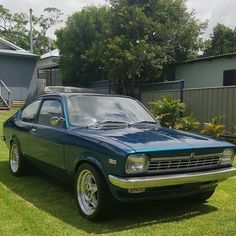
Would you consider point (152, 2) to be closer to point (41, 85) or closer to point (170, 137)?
point (41, 85)

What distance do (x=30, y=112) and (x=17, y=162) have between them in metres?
0.97

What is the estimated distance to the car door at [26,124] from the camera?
7113 millimetres

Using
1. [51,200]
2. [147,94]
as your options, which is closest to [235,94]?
[147,94]

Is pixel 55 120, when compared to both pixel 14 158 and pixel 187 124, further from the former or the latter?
pixel 187 124

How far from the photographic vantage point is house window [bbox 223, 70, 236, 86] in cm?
1941

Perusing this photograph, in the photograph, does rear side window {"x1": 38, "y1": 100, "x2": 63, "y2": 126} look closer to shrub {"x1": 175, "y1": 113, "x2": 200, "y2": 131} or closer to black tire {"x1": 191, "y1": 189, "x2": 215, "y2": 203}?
black tire {"x1": 191, "y1": 189, "x2": 215, "y2": 203}

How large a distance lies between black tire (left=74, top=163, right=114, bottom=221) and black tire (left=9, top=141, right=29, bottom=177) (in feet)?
7.72

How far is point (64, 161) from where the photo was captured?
5.75 m

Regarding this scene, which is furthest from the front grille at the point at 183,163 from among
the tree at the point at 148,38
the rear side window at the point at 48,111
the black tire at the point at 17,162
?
the tree at the point at 148,38

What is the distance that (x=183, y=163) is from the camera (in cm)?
503

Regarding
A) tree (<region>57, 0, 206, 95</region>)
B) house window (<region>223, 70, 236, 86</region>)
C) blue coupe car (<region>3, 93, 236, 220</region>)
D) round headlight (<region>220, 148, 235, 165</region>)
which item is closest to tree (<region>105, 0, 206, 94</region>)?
tree (<region>57, 0, 206, 95</region>)

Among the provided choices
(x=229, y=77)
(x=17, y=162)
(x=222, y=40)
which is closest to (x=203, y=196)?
(x=17, y=162)

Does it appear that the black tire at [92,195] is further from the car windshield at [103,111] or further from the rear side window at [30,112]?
the rear side window at [30,112]

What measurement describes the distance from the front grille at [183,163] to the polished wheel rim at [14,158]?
11.8 feet
